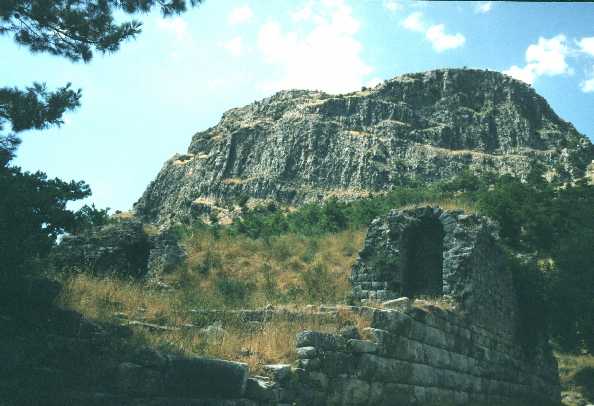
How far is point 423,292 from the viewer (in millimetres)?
13828

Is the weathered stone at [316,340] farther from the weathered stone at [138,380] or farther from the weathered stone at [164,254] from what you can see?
the weathered stone at [164,254]

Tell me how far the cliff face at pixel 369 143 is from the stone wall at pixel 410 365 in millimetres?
63951

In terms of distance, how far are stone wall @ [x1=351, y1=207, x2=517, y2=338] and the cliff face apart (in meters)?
61.6

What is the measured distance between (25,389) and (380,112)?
93.7 meters

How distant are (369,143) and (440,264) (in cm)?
7516

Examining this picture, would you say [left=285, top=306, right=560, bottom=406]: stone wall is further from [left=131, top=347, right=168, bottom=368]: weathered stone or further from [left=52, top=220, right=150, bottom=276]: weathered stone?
[left=52, top=220, right=150, bottom=276]: weathered stone

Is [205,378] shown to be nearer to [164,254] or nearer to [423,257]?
[423,257]

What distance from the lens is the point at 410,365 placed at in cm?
833

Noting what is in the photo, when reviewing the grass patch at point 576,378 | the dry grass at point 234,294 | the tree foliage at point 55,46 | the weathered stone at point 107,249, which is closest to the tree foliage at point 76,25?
the tree foliage at point 55,46

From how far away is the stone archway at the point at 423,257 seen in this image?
1370cm

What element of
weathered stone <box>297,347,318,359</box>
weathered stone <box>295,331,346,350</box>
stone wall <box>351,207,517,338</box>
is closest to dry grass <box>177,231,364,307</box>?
stone wall <box>351,207,517,338</box>

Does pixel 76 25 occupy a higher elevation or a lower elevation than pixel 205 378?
higher

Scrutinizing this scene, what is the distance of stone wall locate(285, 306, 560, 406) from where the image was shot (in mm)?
6676

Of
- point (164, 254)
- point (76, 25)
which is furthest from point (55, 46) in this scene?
point (164, 254)
